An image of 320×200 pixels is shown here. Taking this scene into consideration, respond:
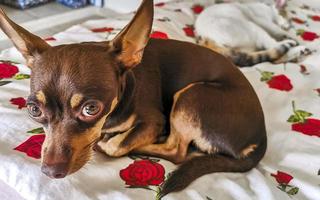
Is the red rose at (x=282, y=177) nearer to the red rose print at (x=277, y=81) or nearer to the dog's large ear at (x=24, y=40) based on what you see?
the red rose print at (x=277, y=81)

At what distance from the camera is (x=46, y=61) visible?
1.05 m

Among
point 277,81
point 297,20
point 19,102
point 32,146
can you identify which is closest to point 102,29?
point 19,102

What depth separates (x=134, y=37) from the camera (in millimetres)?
1129

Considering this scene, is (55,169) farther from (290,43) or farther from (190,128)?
(290,43)

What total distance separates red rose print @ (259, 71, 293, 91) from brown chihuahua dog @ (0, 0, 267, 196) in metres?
0.47

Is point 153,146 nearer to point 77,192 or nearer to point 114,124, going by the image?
point 114,124

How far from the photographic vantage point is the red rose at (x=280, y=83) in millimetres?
1898

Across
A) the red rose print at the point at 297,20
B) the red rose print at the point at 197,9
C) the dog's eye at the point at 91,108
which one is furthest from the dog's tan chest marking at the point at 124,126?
the red rose print at the point at 297,20

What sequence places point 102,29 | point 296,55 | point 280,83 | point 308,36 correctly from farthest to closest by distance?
1. point 308,36
2. point 296,55
3. point 102,29
4. point 280,83

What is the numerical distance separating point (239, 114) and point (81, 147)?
1.83ft

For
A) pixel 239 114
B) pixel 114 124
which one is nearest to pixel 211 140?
pixel 239 114

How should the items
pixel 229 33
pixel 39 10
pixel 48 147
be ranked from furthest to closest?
1. pixel 39 10
2. pixel 229 33
3. pixel 48 147

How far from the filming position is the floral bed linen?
1145 millimetres

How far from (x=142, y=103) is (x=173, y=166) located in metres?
0.23
